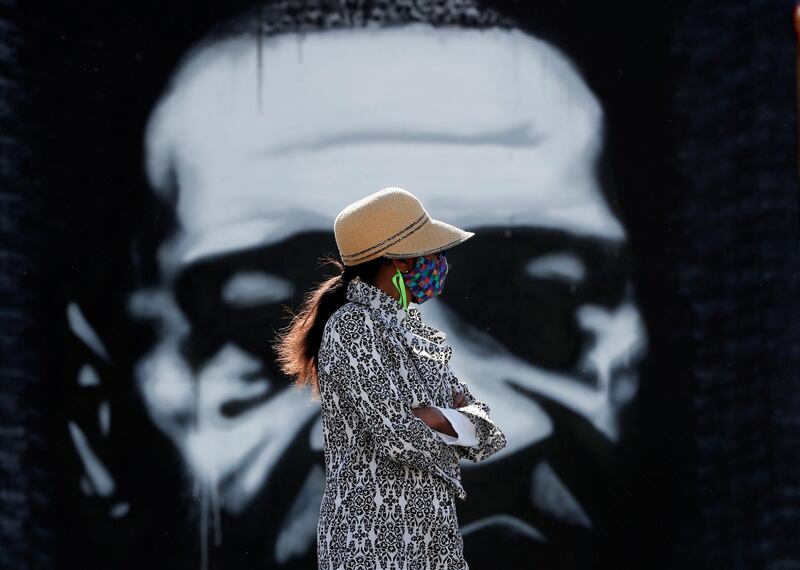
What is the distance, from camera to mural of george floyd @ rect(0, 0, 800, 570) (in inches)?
185

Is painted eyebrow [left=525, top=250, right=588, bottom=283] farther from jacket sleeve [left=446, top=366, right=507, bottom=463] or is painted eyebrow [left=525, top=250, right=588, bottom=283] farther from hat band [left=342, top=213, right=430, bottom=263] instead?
hat band [left=342, top=213, right=430, bottom=263]

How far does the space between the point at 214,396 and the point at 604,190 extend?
1.73 meters

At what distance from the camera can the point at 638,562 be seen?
4715 mm

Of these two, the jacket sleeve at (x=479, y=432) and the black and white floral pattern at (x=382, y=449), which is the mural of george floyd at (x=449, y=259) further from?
the black and white floral pattern at (x=382, y=449)

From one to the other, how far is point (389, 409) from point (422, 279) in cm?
37

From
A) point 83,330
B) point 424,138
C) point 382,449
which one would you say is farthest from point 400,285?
point 83,330

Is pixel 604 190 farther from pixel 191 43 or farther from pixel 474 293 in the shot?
pixel 191 43

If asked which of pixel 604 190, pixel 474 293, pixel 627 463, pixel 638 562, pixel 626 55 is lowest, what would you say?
pixel 638 562

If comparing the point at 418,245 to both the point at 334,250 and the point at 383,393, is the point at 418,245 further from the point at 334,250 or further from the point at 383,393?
A: the point at 334,250

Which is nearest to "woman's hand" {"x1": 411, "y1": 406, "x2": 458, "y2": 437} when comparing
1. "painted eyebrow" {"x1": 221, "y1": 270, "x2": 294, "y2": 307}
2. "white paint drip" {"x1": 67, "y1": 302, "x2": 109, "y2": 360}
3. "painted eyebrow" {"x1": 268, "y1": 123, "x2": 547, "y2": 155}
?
"painted eyebrow" {"x1": 221, "y1": 270, "x2": 294, "y2": 307}

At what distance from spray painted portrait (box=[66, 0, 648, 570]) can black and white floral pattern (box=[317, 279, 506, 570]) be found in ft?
5.97

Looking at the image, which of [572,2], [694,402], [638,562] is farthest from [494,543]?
[572,2]

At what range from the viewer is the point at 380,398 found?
275cm

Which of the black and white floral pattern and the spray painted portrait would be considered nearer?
the black and white floral pattern
